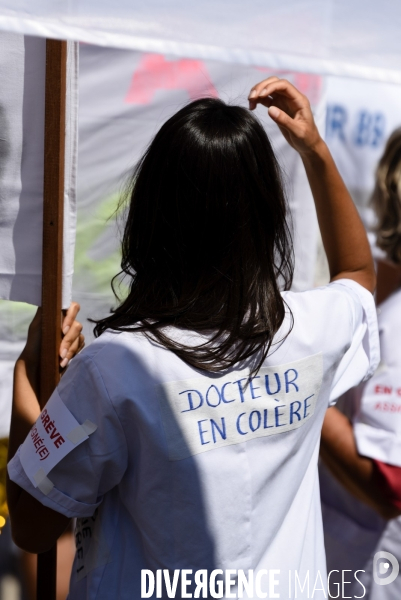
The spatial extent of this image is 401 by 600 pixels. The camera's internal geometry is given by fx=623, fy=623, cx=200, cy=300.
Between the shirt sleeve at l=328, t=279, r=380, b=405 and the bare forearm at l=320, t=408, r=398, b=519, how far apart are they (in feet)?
1.45

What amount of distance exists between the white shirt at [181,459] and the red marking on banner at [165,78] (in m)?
0.98

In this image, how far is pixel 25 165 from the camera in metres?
1.13

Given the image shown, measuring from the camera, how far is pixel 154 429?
750 mm

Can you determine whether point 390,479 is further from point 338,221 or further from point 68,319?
point 68,319

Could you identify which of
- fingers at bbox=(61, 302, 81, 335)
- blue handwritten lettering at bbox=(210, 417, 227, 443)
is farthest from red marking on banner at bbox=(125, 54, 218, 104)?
blue handwritten lettering at bbox=(210, 417, 227, 443)

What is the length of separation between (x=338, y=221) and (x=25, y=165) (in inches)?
22.3

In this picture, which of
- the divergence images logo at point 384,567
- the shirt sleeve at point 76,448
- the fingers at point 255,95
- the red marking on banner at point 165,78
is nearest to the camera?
the shirt sleeve at point 76,448

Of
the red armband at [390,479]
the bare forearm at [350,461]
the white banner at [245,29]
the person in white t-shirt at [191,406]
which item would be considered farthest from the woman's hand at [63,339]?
the red armband at [390,479]

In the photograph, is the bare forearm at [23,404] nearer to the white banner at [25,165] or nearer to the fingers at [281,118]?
the white banner at [25,165]

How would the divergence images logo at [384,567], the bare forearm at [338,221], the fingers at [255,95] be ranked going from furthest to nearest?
1. the divergence images logo at [384,567]
2. the bare forearm at [338,221]
3. the fingers at [255,95]

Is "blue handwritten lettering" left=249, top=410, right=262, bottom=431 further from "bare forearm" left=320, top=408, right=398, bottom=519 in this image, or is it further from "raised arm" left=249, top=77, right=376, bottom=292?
"bare forearm" left=320, top=408, right=398, bottom=519

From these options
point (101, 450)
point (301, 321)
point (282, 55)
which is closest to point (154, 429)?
point (101, 450)

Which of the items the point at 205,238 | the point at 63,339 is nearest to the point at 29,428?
the point at 63,339

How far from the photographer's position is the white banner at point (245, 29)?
749mm
